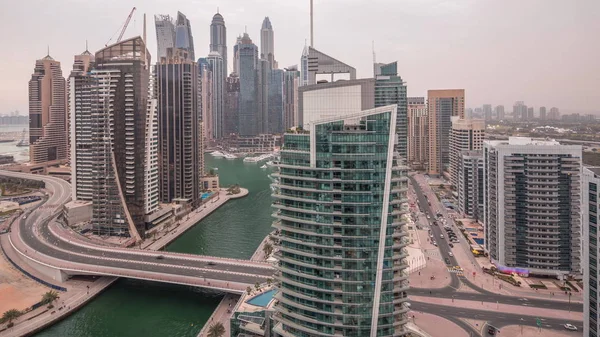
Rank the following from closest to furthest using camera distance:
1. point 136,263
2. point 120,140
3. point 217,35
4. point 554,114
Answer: point 554,114, point 136,263, point 120,140, point 217,35

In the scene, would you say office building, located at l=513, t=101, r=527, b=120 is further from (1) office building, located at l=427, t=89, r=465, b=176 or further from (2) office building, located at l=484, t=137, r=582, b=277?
(1) office building, located at l=427, t=89, r=465, b=176

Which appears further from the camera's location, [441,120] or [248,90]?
[248,90]

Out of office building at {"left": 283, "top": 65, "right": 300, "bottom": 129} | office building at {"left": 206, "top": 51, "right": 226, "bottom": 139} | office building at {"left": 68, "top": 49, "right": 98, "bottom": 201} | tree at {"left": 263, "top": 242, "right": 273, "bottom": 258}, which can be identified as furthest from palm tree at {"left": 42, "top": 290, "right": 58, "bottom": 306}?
office building at {"left": 283, "top": 65, "right": 300, "bottom": 129}

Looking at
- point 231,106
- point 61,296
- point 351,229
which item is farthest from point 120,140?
point 231,106

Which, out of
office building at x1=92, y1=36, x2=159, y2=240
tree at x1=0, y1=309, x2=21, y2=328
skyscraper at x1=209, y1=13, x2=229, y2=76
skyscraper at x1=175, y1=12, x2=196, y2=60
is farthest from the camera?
skyscraper at x1=209, y1=13, x2=229, y2=76

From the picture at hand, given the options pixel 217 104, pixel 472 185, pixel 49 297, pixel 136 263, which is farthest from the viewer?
pixel 217 104

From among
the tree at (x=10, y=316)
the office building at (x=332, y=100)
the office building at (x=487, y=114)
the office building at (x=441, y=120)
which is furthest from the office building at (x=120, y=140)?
the office building at (x=441, y=120)

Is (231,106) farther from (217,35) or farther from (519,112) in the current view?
(519,112)

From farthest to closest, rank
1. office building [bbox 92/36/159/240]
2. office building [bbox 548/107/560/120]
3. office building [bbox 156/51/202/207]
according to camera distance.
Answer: office building [bbox 156/51/202/207], office building [bbox 92/36/159/240], office building [bbox 548/107/560/120]
